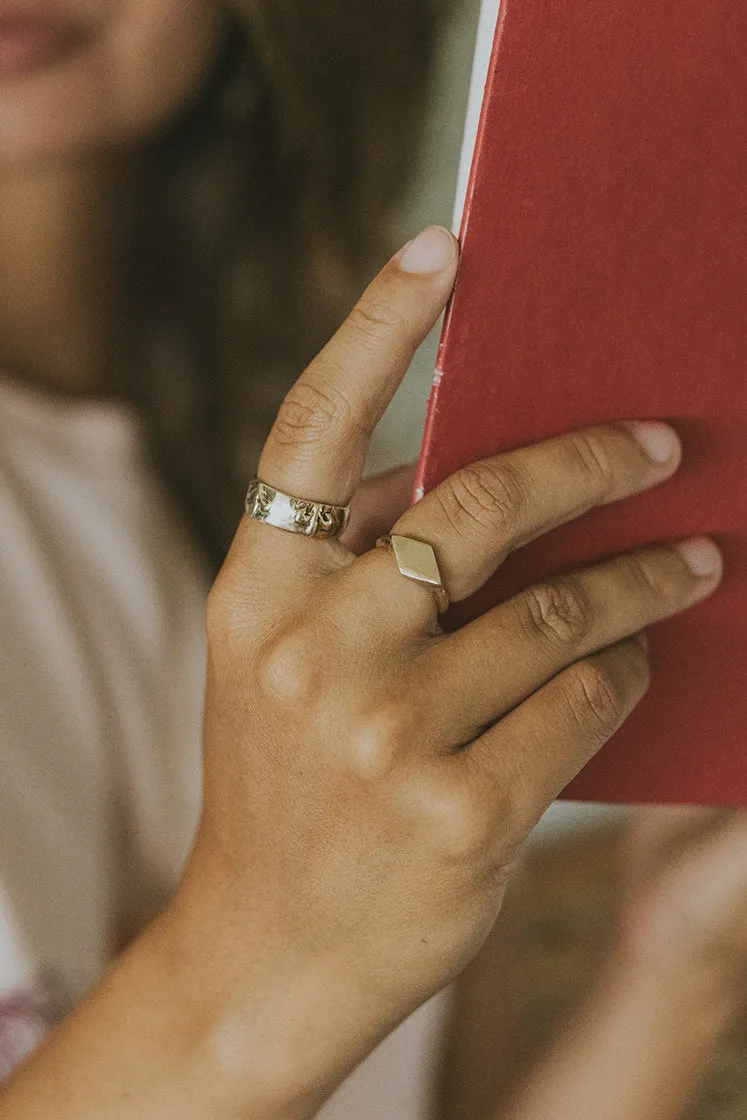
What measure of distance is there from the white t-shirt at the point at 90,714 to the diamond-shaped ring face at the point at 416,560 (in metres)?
0.42

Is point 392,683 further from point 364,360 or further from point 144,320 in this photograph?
point 144,320

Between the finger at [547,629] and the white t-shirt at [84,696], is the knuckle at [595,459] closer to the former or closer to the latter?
the finger at [547,629]

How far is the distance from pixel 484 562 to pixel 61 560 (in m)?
0.56

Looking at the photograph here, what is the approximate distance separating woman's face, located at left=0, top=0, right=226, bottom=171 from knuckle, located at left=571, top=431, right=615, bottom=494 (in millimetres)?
602

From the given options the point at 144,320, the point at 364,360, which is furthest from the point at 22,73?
the point at 364,360

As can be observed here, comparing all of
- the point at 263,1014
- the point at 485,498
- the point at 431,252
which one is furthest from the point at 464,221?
the point at 263,1014

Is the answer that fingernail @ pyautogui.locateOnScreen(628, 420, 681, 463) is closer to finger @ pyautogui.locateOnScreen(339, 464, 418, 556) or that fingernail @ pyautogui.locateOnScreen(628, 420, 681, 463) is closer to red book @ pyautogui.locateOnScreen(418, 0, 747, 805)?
red book @ pyautogui.locateOnScreen(418, 0, 747, 805)

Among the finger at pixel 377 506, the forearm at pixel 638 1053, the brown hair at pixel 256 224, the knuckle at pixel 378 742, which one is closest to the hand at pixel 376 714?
the knuckle at pixel 378 742

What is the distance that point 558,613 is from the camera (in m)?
0.49

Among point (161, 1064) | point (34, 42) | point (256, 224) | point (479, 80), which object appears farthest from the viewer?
point (256, 224)

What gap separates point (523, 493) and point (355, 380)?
10 centimetres

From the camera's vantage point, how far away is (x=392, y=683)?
45 cm

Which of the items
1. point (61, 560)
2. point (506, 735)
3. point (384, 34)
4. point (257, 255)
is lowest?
point (61, 560)

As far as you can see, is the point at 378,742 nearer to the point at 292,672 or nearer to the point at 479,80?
the point at 292,672
